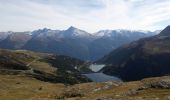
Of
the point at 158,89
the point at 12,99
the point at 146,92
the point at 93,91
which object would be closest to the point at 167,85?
the point at 158,89

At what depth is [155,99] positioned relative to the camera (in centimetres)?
5722

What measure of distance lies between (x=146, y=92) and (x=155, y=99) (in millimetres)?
18160

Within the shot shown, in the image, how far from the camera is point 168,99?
56344 millimetres

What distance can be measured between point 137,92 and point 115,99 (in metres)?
15.5

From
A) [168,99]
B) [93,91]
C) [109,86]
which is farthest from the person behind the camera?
[109,86]

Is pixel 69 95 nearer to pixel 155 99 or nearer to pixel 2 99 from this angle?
pixel 2 99

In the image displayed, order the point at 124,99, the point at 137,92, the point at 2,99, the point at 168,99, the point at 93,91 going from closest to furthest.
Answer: the point at 168,99 < the point at 124,99 < the point at 137,92 < the point at 2,99 < the point at 93,91

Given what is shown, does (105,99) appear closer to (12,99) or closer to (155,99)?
(155,99)

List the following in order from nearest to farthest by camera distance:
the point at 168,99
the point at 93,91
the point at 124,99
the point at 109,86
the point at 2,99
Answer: the point at 168,99 < the point at 124,99 < the point at 2,99 < the point at 93,91 < the point at 109,86

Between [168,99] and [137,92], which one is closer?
[168,99]

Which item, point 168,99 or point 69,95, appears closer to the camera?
point 168,99

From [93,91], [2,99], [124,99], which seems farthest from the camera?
[93,91]

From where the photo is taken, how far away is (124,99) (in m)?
60.1

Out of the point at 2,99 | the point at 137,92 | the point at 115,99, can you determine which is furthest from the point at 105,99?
the point at 2,99
